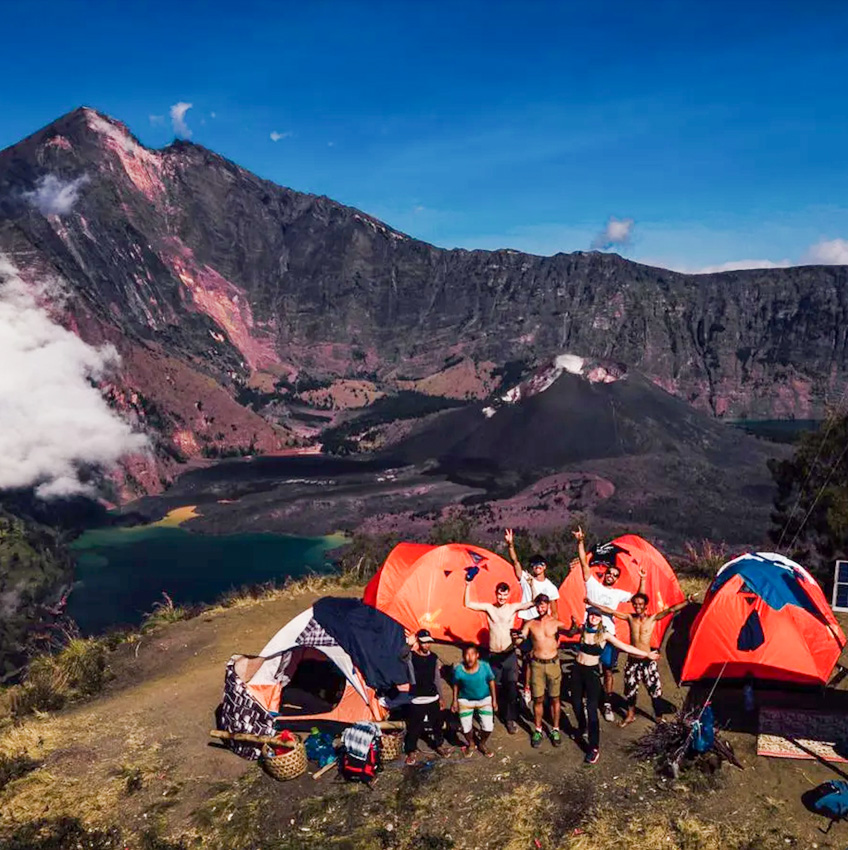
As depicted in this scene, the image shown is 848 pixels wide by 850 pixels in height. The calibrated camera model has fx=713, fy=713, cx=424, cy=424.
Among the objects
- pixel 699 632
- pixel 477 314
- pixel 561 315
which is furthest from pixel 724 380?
pixel 699 632

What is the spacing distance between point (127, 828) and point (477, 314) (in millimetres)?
136039

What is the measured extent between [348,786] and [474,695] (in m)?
2.10

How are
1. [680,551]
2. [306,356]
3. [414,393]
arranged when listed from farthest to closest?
[306,356]
[414,393]
[680,551]

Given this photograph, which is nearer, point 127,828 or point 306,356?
point 127,828

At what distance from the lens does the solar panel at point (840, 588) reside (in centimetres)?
1560

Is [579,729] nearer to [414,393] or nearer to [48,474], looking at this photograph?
[48,474]

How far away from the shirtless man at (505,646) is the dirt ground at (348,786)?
41cm

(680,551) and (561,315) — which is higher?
(561,315)

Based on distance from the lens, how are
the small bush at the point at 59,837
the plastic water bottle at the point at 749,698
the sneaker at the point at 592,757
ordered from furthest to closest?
the plastic water bottle at the point at 749,698, the sneaker at the point at 592,757, the small bush at the point at 59,837

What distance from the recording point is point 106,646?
627 inches

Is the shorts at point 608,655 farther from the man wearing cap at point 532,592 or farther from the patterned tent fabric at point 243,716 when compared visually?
the patterned tent fabric at point 243,716

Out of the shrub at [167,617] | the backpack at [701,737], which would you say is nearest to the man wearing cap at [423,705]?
the backpack at [701,737]

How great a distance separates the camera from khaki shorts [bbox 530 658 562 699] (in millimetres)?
10398

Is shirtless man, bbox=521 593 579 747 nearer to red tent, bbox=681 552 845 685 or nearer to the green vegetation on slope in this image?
red tent, bbox=681 552 845 685
